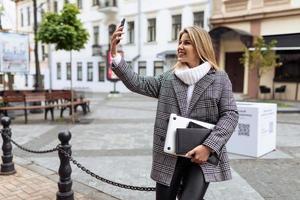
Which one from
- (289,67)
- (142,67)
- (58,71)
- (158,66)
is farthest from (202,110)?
(58,71)

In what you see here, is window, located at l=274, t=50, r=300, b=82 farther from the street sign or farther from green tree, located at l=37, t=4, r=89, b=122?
the street sign

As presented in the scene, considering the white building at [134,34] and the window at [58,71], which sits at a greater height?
the white building at [134,34]

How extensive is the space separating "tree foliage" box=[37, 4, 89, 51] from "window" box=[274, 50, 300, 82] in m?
11.5

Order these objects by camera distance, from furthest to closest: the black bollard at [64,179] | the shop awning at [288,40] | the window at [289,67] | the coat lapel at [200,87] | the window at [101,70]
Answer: the window at [101,70] < the window at [289,67] < the shop awning at [288,40] < the black bollard at [64,179] < the coat lapel at [200,87]

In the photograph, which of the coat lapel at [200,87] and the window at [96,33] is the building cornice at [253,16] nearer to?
the window at [96,33]

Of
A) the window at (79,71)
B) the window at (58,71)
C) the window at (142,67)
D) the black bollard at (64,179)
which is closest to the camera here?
the black bollard at (64,179)

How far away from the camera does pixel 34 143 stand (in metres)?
7.59

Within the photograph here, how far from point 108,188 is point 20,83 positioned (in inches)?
1499

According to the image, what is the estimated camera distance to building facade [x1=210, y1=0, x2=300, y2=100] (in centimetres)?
1739

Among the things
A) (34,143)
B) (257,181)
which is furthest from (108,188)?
(34,143)

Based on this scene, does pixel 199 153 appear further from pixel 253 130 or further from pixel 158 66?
pixel 158 66

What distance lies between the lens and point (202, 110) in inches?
95.3

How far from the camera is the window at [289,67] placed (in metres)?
17.7

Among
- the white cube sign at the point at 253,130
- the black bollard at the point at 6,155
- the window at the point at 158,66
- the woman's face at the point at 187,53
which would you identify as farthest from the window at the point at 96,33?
the woman's face at the point at 187,53
